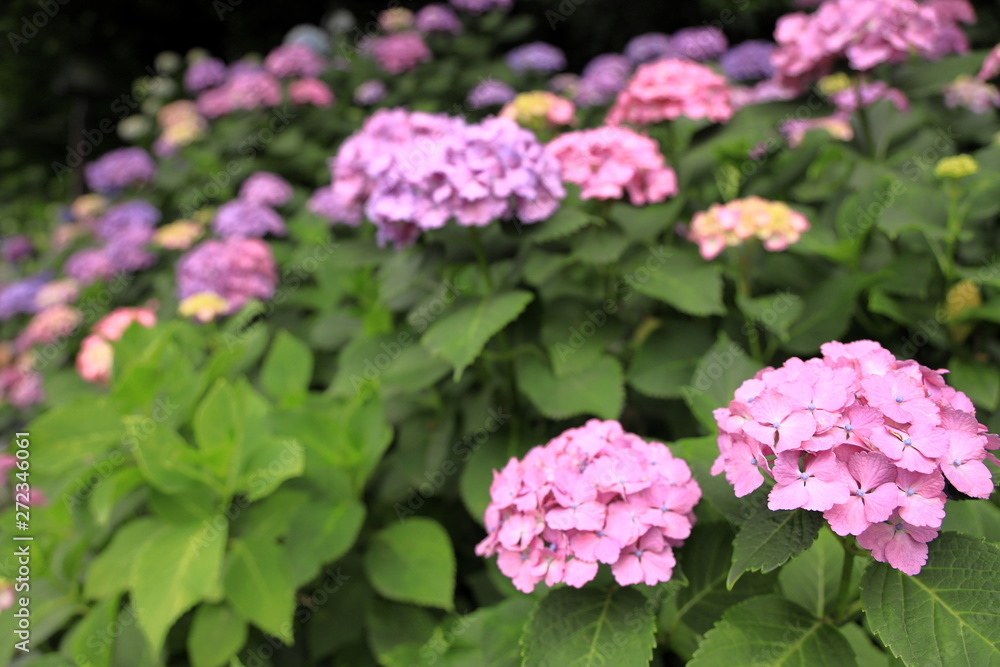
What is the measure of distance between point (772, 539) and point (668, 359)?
3.05 ft

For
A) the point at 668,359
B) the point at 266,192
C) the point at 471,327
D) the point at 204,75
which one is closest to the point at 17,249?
the point at 204,75

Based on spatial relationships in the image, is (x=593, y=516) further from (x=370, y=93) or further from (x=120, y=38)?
(x=120, y=38)

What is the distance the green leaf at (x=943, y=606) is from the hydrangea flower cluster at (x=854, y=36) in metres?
1.60

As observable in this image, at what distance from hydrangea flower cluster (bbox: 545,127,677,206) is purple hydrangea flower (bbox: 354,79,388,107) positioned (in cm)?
278

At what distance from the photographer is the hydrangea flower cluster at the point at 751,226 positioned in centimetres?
171

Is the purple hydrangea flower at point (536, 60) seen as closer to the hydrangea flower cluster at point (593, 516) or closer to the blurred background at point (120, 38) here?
the blurred background at point (120, 38)

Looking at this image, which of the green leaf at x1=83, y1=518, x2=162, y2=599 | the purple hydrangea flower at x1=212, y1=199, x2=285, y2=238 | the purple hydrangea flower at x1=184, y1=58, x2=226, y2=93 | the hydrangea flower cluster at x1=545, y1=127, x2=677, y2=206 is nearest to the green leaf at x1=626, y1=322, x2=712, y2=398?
the hydrangea flower cluster at x1=545, y1=127, x2=677, y2=206

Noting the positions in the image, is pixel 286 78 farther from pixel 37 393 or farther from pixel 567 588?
pixel 567 588

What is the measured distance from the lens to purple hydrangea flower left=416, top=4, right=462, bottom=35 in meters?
4.61

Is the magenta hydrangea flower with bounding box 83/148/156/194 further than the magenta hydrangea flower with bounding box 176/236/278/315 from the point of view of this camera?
Yes

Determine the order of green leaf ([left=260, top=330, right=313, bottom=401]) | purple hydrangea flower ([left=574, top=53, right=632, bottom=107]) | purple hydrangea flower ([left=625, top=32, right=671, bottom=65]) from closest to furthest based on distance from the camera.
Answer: green leaf ([left=260, top=330, right=313, bottom=401]), purple hydrangea flower ([left=574, top=53, right=632, bottom=107]), purple hydrangea flower ([left=625, top=32, right=671, bottom=65])

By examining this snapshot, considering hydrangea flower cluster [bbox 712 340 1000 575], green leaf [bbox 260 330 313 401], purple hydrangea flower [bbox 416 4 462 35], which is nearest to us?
hydrangea flower cluster [bbox 712 340 1000 575]

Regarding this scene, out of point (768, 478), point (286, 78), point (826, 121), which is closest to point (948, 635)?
point (768, 478)

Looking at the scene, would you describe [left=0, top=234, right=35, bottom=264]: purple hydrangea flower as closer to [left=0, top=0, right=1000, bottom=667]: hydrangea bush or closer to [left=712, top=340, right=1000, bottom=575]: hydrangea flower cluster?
[left=0, top=0, right=1000, bottom=667]: hydrangea bush
